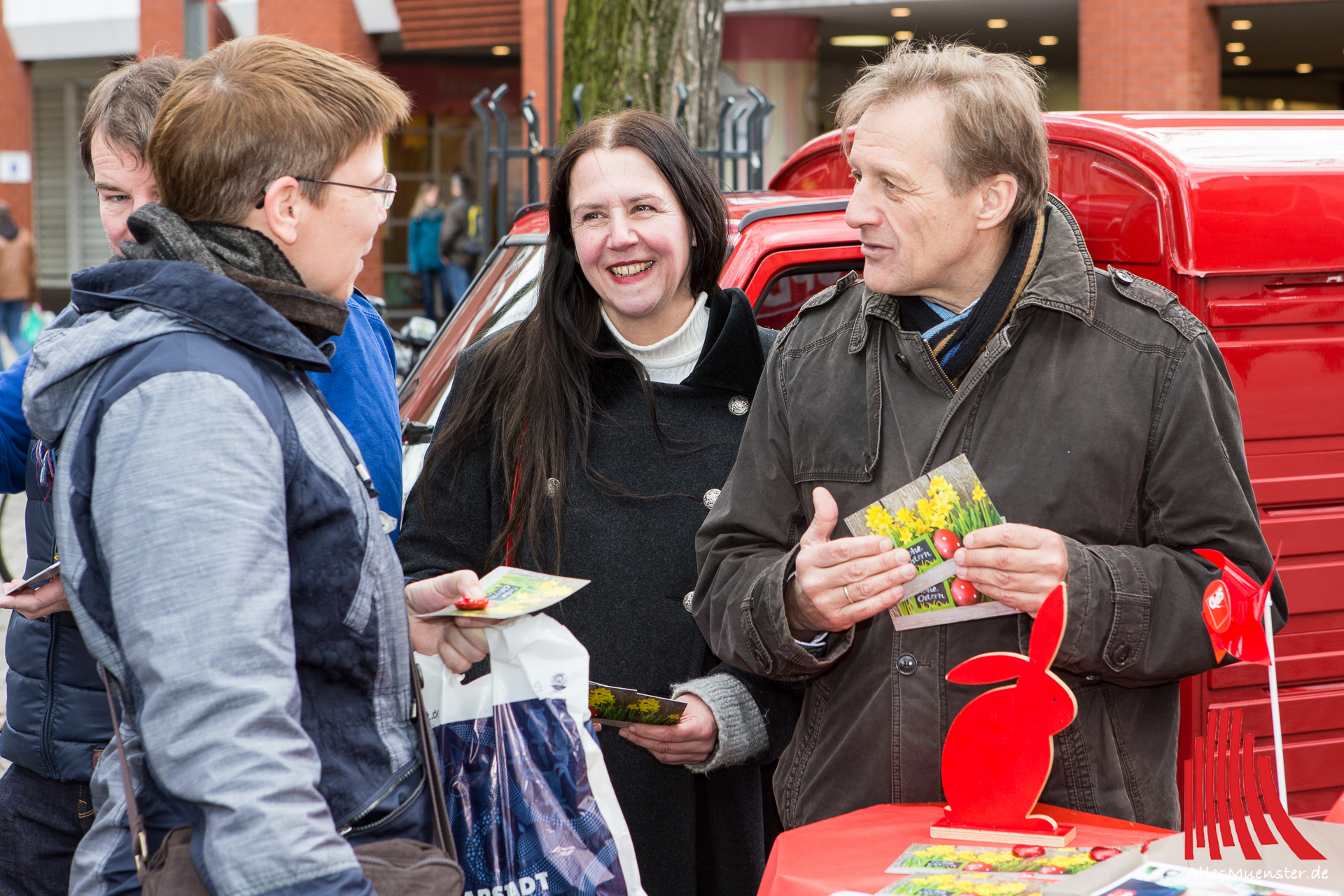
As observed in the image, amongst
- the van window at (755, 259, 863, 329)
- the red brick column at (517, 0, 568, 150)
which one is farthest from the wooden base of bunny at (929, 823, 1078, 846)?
the red brick column at (517, 0, 568, 150)

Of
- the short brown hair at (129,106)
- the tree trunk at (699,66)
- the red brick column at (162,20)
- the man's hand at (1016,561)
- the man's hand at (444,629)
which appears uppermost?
the red brick column at (162,20)

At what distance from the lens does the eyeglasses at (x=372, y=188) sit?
5.17 ft

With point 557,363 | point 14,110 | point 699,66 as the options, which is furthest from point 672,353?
point 14,110

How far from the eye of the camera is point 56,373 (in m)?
1.44

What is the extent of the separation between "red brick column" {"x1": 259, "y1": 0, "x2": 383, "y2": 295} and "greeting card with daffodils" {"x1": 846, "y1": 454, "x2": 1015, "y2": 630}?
16045mm

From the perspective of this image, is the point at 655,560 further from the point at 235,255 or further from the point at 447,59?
the point at 447,59

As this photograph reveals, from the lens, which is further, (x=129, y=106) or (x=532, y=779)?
(x=129, y=106)

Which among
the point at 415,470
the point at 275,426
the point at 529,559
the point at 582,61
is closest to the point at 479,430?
the point at 529,559

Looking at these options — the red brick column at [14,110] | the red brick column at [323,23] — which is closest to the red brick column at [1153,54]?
the red brick column at [323,23]

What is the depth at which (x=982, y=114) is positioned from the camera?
6.82 ft

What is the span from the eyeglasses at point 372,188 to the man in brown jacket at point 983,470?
758 mm

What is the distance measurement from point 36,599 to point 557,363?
1.06 m

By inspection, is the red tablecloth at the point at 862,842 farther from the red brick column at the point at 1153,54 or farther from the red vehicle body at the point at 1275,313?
the red brick column at the point at 1153,54

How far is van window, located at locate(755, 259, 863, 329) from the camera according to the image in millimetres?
3422
